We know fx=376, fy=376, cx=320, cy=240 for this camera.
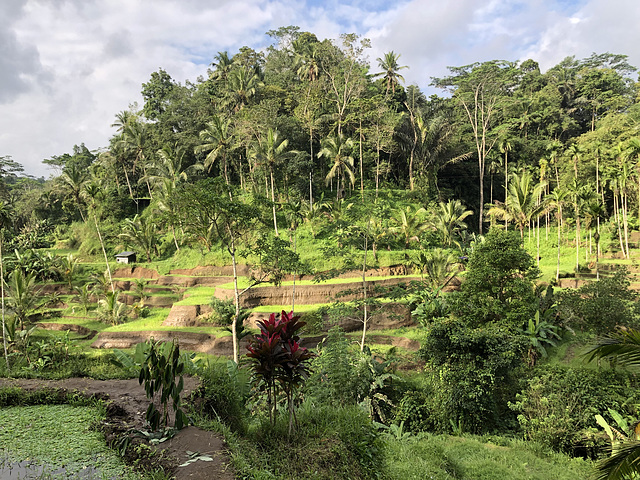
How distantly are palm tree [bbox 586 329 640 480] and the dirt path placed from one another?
3.41m

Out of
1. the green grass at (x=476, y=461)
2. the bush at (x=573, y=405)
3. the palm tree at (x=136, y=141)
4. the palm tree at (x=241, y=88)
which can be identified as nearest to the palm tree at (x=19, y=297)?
the green grass at (x=476, y=461)

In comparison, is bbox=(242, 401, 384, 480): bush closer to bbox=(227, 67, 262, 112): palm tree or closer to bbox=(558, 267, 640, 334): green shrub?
bbox=(558, 267, 640, 334): green shrub

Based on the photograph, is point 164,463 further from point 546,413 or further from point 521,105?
point 521,105

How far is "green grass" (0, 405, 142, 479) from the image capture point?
3.82 m

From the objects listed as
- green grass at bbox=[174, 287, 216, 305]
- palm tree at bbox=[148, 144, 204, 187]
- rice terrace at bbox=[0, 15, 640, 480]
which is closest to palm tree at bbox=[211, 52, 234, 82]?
rice terrace at bbox=[0, 15, 640, 480]

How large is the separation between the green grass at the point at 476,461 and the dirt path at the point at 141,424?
7.77 feet

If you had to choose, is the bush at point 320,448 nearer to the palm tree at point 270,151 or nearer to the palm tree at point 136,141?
the palm tree at point 270,151

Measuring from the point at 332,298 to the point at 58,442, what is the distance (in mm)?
12811

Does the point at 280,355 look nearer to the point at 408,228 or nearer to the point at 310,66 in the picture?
the point at 408,228

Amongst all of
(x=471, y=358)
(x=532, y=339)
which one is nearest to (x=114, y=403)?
(x=471, y=358)

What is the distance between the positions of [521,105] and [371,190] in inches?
641

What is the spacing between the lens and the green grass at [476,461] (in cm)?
544

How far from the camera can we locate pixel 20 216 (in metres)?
34.5

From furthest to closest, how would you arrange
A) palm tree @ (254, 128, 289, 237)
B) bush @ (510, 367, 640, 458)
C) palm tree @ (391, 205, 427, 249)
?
palm tree @ (391, 205, 427, 249), palm tree @ (254, 128, 289, 237), bush @ (510, 367, 640, 458)
